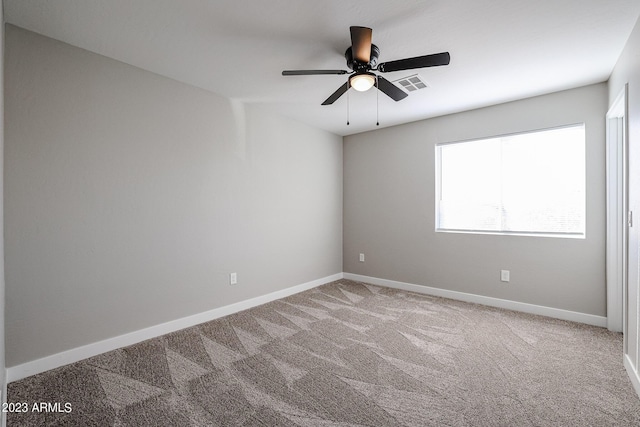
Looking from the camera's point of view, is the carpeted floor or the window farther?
the window

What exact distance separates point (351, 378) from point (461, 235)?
2.56 m

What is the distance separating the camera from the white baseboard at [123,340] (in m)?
2.07

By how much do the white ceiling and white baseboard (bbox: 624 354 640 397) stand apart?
2.34 metres

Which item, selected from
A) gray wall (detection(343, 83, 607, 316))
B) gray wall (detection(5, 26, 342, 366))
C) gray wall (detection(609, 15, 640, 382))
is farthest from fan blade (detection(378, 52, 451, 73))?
gray wall (detection(343, 83, 607, 316))

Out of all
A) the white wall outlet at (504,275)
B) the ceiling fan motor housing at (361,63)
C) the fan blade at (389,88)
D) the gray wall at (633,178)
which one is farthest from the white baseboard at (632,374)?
the ceiling fan motor housing at (361,63)

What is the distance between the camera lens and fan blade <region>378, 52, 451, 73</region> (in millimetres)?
1923

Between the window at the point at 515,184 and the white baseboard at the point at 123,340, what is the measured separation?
268cm

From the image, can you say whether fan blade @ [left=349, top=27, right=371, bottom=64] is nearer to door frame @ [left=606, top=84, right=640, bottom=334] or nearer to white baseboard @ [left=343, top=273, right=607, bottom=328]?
door frame @ [left=606, top=84, right=640, bottom=334]

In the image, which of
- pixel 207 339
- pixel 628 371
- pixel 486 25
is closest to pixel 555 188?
pixel 628 371

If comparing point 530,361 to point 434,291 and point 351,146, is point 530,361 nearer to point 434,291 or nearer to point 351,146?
point 434,291

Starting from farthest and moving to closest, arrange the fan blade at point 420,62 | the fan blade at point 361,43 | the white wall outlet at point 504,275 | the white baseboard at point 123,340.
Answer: the white wall outlet at point 504,275 → the white baseboard at point 123,340 → the fan blade at point 420,62 → the fan blade at point 361,43

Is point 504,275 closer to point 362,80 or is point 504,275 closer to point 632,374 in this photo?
point 632,374

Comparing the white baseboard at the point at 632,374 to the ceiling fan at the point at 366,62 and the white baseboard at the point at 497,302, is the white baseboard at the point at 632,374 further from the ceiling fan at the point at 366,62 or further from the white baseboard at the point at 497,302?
the ceiling fan at the point at 366,62

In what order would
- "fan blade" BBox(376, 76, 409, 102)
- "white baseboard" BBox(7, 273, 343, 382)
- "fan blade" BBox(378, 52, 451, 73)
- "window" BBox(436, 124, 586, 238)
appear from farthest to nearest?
"window" BBox(436, 124, 586, 238) < "fan blade" BBox(376, 76, 409, 102) < "white baseboard" BBox(7, 273, 343, 382) < "fan blade" BBox(378, 52, 451, 73)
